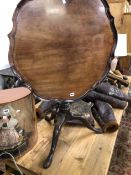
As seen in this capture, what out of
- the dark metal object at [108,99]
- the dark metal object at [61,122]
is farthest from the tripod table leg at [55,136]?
the dark metal object at [108,99]

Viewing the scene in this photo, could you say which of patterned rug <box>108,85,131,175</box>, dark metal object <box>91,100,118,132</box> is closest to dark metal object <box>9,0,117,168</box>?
dark metal object <box>91,100,118,132</box>

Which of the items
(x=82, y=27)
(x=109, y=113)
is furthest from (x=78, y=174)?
(x=82, y=27)

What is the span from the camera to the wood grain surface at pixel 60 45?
0.87 m

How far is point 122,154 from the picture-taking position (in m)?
1.60

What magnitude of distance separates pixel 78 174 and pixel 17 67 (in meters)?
0.60

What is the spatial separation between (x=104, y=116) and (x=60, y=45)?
0.65 metres

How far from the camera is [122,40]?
2.33m

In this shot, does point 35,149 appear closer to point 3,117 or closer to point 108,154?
point 3,117

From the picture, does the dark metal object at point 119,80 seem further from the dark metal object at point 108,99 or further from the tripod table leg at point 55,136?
the tripod table leg at point 55,136

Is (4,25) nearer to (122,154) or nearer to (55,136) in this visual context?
(55,136)

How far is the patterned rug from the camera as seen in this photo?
4.71 ft

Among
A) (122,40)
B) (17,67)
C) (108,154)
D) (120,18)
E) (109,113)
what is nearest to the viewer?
(17,67)

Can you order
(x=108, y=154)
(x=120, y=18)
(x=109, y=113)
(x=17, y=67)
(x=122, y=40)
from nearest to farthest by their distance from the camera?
1. (x=17, y=67)
2. (x=108, y=154)
3. (x=109, y=113)
4. (x=122, y=40)
5. (x=120, y=18)

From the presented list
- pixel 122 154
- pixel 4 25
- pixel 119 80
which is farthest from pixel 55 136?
pixel 119 80
